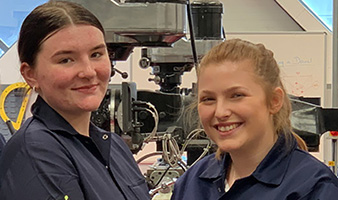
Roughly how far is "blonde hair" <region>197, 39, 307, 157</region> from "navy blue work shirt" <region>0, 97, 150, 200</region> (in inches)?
13.1

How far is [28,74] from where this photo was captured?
122 centimetres

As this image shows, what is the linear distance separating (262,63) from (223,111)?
0.57 feet

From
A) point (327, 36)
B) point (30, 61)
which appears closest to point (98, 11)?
point (30, 61)

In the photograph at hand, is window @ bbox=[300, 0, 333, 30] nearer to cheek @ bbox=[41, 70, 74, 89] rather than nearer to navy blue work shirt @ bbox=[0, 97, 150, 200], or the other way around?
navy blue work shirt @ bbox=[0, 97, 150, 200]

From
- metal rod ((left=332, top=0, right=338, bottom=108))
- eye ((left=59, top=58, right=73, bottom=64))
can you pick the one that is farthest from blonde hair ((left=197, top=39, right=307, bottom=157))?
metal rod ((left=332, top=0, right=338, bottom=108))

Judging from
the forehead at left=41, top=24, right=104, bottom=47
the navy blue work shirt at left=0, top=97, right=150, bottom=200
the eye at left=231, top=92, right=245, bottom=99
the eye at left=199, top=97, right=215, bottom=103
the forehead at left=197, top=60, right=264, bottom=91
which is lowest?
the navy blue work shirt at left=0, top=97, right=150, bottom=200

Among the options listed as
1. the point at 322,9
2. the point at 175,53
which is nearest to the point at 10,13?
the point at 175,53

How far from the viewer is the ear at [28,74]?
1.21 meters

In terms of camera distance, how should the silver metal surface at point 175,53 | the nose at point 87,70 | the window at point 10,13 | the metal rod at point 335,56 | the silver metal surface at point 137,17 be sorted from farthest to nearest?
the window at point 10,13 → the metal rod at point 335,56 → the silver metal surface at point 175,53 → the silver metal surface at point 137,17 → the nose at point 87,70

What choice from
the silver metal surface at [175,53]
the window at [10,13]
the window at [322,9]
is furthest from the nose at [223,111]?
the window at [322,9]

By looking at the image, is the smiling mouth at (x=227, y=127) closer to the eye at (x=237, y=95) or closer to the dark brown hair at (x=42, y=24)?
the eye at (x=237, y=95)

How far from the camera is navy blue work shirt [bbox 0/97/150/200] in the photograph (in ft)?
3.52

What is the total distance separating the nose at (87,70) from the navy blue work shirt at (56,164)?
12 centimetres

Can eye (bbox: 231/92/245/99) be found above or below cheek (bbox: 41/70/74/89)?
below
